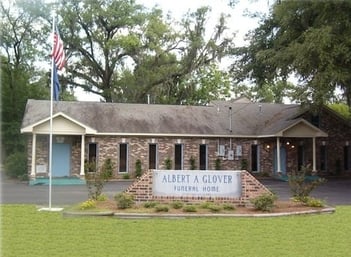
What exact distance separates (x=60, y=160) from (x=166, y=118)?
666 centimetres

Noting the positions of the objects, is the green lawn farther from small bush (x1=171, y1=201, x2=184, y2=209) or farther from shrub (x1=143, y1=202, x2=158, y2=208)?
shrub (x1=143, y1=202, x2=158, y2=208)

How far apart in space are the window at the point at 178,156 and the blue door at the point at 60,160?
5.93 m

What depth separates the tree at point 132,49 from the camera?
127 ft

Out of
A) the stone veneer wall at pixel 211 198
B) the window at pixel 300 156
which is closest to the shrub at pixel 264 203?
the stone veneer wall at pixel 211 198

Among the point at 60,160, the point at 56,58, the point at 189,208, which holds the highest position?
the point at 56,58

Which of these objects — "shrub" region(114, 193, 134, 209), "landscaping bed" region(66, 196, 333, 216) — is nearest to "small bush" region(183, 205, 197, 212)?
"landscaping bed" region(66, 196, 333, 216)

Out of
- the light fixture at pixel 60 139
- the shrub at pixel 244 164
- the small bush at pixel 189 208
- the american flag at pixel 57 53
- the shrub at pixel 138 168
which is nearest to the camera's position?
the small bush at pixel 189 208

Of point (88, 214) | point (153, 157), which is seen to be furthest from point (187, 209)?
point (153, 157)

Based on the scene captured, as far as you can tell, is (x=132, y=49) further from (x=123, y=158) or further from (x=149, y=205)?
(x=149, y=205)

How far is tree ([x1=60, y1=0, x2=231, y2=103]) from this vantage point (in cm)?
3878

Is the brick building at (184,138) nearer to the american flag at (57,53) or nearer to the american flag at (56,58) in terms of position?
the american flag at (56,58)

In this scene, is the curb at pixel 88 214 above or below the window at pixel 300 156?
below

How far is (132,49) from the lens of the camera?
1542 inches

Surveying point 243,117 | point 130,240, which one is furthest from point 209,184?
point 243,117
